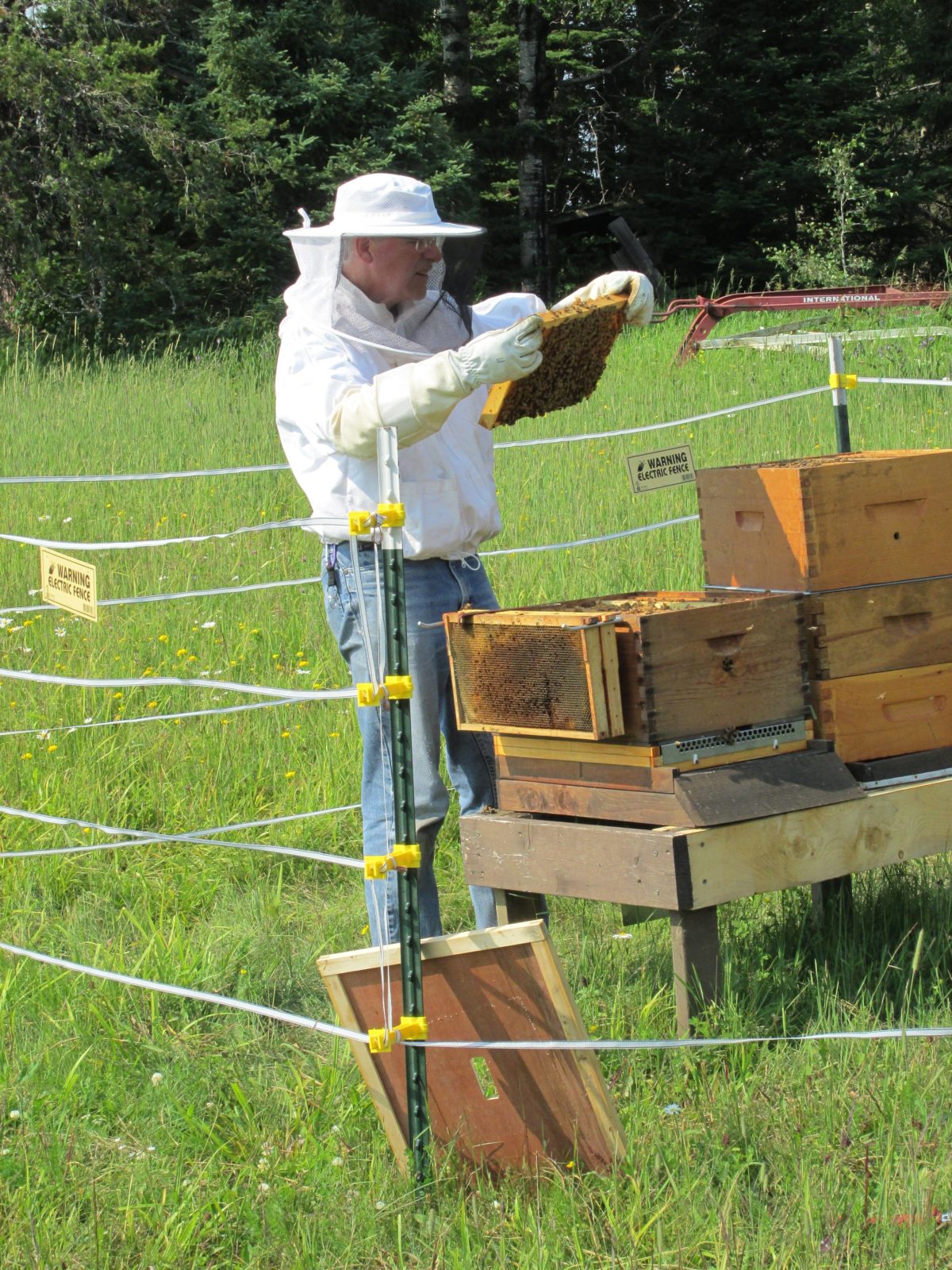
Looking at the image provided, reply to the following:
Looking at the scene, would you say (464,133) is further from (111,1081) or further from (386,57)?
(111,1081)

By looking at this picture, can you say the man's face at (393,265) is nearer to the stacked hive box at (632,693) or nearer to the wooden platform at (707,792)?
the stacked hive box at (632,693)

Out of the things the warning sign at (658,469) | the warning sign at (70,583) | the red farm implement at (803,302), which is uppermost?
the red farm implement at (803,302)

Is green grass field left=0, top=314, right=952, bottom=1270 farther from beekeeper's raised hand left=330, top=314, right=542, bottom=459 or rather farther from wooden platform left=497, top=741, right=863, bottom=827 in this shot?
beekeeper's raised hand left=330, top=314, right=542, bottom=459

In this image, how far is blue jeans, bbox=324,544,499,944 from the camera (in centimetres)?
325

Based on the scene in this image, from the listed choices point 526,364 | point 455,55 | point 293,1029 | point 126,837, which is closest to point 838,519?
point 526,364

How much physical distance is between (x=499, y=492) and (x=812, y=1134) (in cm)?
585

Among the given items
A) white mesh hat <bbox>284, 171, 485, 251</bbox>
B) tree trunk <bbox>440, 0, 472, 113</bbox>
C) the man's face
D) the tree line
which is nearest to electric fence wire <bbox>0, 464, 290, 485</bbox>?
the man's face

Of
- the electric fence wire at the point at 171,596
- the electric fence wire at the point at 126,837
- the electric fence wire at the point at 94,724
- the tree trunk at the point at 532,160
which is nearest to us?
the electric fence wire at the point at 126,837

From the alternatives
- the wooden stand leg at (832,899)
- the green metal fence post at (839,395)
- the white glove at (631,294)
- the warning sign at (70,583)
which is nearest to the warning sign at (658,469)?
the green metal fence post at (839,395)

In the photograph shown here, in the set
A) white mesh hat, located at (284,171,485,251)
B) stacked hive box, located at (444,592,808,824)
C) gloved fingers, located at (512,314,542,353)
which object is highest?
white mesh hat, located at (284,171,485,251)

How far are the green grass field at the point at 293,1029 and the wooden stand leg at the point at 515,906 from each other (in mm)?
270

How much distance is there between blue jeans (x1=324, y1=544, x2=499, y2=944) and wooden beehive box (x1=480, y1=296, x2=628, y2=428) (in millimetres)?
436

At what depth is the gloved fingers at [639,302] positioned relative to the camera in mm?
3195

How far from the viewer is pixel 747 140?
25438 mm
